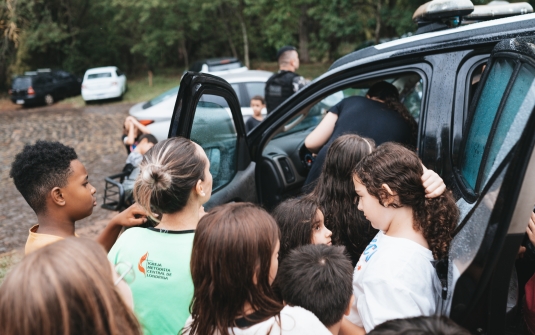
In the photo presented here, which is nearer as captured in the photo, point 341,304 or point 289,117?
point 341,304

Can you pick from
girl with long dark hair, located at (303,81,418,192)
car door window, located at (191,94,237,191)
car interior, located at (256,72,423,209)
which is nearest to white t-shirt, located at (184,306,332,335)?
car door window, located at (191,94,237,191)

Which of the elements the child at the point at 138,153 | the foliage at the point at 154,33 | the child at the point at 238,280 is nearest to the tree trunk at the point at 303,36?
the foliage at the point at 154,33

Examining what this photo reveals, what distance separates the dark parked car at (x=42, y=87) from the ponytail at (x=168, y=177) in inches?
829

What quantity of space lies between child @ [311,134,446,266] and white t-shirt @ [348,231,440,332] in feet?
2.13

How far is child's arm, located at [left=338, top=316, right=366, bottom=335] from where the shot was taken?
204 cm

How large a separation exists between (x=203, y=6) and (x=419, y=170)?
24789 millimetres

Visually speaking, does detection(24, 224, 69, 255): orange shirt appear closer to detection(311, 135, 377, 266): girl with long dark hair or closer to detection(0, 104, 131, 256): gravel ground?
detection(311, 135, 377, 266): girl with long dark hair

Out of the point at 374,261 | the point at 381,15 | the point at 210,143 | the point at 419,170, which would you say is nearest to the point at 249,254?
the point at 374,261

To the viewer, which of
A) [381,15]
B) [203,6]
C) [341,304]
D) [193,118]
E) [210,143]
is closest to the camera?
[341,304]

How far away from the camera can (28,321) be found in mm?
1162

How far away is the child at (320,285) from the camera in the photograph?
1.82 m

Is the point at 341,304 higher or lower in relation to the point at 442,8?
lower

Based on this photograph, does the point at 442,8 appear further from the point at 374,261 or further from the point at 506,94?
the point at 374,261

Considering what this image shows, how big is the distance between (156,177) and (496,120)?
1411 mm
